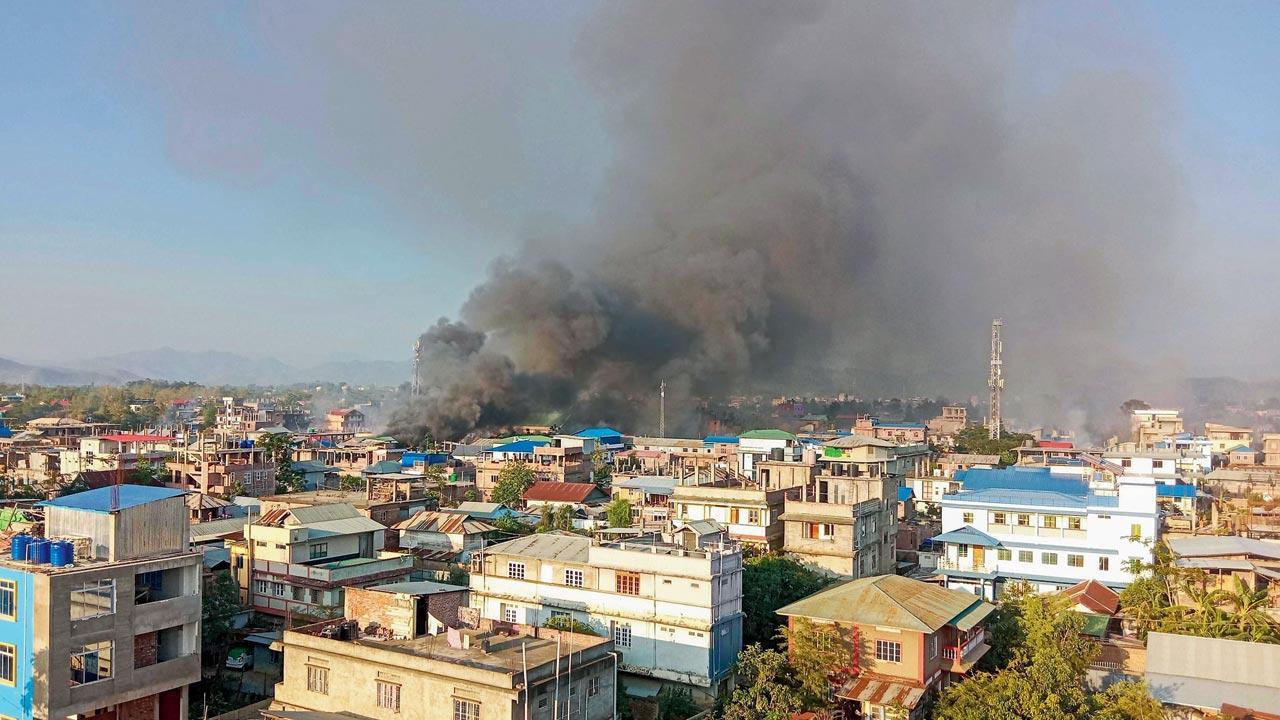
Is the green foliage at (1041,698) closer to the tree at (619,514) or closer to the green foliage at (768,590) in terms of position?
the green foliage at (768,590)

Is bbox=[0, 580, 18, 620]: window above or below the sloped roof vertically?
above

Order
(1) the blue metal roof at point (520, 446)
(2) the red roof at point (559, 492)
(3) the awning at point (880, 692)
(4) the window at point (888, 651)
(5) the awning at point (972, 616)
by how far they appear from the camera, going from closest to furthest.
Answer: (3) the awning at point (880, 692) → (4) the window at point (888, 651) → (5) the awning at point (972, 616) → (2) the red roof at point (559, 492) → (1) the blue metal roof at point (520, 446)

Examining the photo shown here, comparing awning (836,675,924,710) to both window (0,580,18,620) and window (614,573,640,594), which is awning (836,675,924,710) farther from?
window (0,580,18,620)

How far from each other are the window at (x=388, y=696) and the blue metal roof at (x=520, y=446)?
35185 mm

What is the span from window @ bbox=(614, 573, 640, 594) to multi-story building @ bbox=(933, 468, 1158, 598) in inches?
461

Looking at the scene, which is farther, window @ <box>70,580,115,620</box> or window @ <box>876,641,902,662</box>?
window @ <box>876,641,902,662</box>

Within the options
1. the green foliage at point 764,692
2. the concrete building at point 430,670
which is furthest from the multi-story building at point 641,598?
the concrete building at point 430,670

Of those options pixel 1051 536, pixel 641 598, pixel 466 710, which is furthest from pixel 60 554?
pixel 1051 536

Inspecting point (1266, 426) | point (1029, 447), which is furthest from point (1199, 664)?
point (1266, 426)

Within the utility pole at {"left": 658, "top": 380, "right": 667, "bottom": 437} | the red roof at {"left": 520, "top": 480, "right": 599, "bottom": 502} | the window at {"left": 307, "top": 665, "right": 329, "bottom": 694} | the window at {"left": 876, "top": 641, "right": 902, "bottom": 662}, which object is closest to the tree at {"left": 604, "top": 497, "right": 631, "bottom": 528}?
the red roof at {"left": 520, "top": 480, "right": 599, "bottom": 502}

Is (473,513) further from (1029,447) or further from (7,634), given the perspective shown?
(1029,447)

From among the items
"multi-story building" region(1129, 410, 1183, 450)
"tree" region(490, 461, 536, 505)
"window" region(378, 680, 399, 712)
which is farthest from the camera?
"multi-story building" region(1129, 410, 1183, 450)

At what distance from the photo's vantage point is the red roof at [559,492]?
38.3 m

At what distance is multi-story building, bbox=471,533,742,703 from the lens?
17.2 metres
